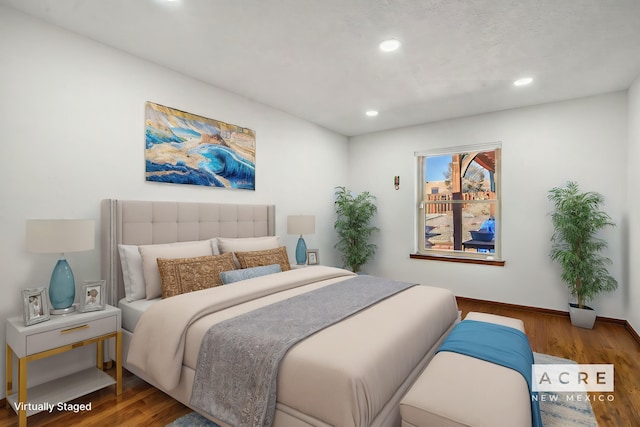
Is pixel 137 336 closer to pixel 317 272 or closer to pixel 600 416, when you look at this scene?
pixel 317 272

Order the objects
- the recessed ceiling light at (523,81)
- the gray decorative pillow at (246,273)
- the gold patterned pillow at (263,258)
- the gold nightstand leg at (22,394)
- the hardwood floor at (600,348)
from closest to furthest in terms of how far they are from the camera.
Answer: the gold nightstand leg at (22,394) → the hardwood floor at (600,348) → the gray decorative pillow at (246,273) → the gold patterned pillow at (263,258) → the recessed ceiling light at (523,81)

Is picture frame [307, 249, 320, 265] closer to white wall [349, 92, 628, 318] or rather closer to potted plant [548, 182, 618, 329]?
white wall [349, 92, 628, 318]

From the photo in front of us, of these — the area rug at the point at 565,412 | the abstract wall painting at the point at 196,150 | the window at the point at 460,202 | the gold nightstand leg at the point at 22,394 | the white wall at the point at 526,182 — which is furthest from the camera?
the window at the point at 460,202

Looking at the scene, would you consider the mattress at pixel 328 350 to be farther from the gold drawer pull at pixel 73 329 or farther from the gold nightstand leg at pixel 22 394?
the gold nightstand leg at pixel 22 394

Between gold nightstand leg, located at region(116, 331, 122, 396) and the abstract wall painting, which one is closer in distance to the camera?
gold nightstand leg, located at region(116, 331, 122, 396)

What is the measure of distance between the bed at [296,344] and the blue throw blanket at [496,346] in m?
0.20

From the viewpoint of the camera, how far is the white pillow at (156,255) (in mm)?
2543

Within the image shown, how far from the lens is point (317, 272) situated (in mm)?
3184

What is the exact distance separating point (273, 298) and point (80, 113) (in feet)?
Answer: 6.84

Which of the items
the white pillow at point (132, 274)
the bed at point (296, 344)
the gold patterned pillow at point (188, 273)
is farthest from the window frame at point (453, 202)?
the white pillow at point (132, 274)

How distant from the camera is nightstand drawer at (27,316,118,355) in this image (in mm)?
1936

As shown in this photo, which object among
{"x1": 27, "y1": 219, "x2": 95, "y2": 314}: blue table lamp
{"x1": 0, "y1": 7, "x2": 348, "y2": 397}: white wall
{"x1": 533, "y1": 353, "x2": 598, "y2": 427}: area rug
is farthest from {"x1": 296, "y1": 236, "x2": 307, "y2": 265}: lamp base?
{"x1": 533, "y1": 353, "x2": 598, "y2": 427}: area rug

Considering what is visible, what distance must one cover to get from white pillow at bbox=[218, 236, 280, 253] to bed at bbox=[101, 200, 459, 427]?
0.03 meters

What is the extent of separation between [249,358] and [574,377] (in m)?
2.58
